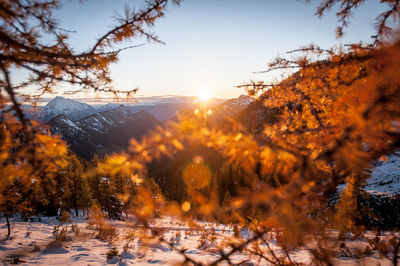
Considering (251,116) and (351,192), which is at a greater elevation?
(251,116)

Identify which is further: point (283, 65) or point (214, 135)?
point (283, 65)

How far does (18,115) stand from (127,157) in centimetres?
82

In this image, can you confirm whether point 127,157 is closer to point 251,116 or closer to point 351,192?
point 351,192

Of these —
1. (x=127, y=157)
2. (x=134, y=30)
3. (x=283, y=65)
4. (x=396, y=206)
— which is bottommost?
(x=396, y=206)

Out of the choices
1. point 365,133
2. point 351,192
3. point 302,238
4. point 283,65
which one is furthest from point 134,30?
point 351,192

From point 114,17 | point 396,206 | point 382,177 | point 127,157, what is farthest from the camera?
point 382,177

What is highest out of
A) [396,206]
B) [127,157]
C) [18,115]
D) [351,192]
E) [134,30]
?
[134,30]

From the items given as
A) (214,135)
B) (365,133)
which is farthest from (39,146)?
(365,133)

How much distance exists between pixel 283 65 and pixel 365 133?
2.09m

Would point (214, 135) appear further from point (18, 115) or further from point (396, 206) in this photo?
point (396, 206)

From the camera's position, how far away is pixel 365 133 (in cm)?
108

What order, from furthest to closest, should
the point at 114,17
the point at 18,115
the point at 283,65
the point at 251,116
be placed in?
the point at 251,116 → the point at 283,65 → the point at 114,17 → the point at 18,115

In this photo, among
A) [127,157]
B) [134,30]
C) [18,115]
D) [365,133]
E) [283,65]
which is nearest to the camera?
[365,133]

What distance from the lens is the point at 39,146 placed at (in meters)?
1.36
